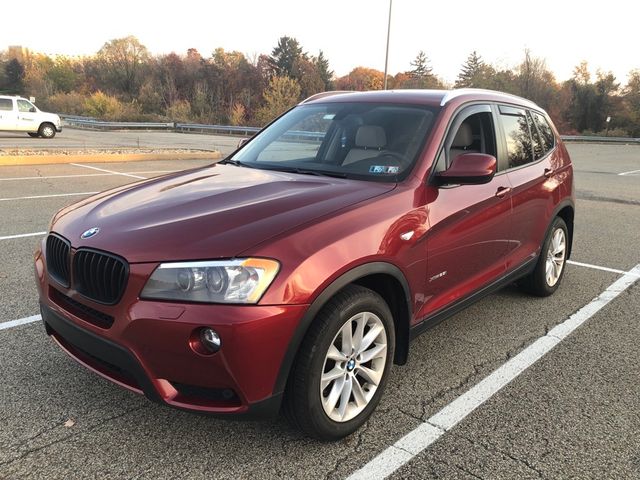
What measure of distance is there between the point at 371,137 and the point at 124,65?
74887mm

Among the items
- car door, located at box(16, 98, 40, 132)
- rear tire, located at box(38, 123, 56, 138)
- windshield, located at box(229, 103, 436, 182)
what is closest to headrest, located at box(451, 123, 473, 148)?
windshield, located at box(229, 103, 436, 182)

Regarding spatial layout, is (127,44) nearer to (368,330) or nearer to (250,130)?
(250,130)

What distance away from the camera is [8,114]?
23.1m

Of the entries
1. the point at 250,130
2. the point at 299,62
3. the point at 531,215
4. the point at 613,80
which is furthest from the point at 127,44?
the point at 531,215

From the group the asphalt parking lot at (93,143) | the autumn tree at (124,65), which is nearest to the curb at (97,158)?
the asphalt parking lot at (93,143)

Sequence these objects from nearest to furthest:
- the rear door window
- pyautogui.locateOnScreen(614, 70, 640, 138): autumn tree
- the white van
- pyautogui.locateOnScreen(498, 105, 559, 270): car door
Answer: pyautogui.locateOnScreen(498, 105, 559, 270): car door → the rear door window → the white van → pyautogui.locateOnScreen(614, 70, 640, 138): autumn tree

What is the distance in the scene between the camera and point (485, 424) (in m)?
2.80

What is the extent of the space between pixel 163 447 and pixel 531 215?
3167mm

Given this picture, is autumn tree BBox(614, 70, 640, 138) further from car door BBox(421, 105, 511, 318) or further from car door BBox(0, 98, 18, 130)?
car door BBox(421, 105, 511, 318)

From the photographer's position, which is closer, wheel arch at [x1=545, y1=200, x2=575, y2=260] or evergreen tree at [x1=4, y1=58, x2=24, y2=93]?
wheel arch at [x1=545, y1=200, x2=575, y2=260]

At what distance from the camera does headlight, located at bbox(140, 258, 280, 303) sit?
217 cm

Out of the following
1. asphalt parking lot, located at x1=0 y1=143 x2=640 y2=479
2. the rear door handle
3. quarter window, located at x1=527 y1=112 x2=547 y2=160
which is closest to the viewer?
asphalt parking lot, located at x1=0 y1=143 x2=640 y2=479

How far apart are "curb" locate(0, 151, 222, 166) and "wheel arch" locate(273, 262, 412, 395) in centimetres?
1337

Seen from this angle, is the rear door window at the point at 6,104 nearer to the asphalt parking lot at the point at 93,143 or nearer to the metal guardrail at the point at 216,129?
the asphalt parking lot at the point at 93,143
